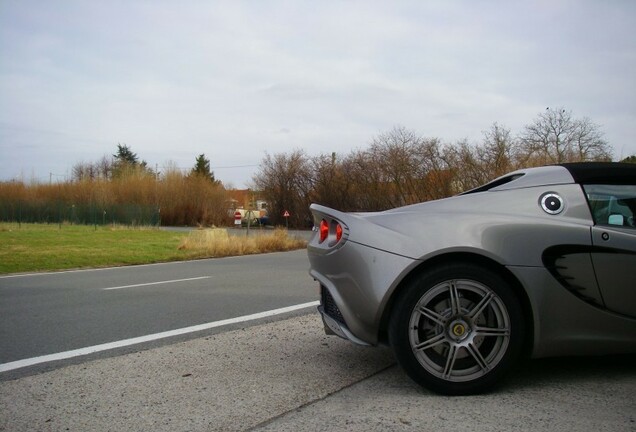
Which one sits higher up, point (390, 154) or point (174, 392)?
point (390, 154)

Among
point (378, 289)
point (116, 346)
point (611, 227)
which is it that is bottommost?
point (116, 346)

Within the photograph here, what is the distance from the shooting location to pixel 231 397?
10.9 feet

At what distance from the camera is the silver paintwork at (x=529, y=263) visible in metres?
3.29

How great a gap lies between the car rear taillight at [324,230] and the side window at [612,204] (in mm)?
1640

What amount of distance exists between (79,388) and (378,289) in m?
2.00

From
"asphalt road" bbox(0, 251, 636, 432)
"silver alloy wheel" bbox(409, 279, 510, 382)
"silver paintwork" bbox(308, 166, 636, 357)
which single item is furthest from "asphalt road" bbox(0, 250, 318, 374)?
"silver alloy wheel" bbox(409, 279, 510, 382)

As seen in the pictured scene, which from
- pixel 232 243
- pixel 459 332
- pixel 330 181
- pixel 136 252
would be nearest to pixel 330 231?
pixel 459 332

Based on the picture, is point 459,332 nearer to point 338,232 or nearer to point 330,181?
point 338,232

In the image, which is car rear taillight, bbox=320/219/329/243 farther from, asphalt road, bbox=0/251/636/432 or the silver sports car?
asphalt road, bbox=0/251/636/432

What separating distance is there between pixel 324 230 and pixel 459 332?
43.5 inches

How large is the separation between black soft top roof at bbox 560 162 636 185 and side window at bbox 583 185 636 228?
3cm

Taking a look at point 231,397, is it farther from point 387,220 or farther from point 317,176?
point 317,176

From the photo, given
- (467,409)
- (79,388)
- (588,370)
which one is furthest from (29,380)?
(588,370)

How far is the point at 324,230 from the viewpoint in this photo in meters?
3.82
